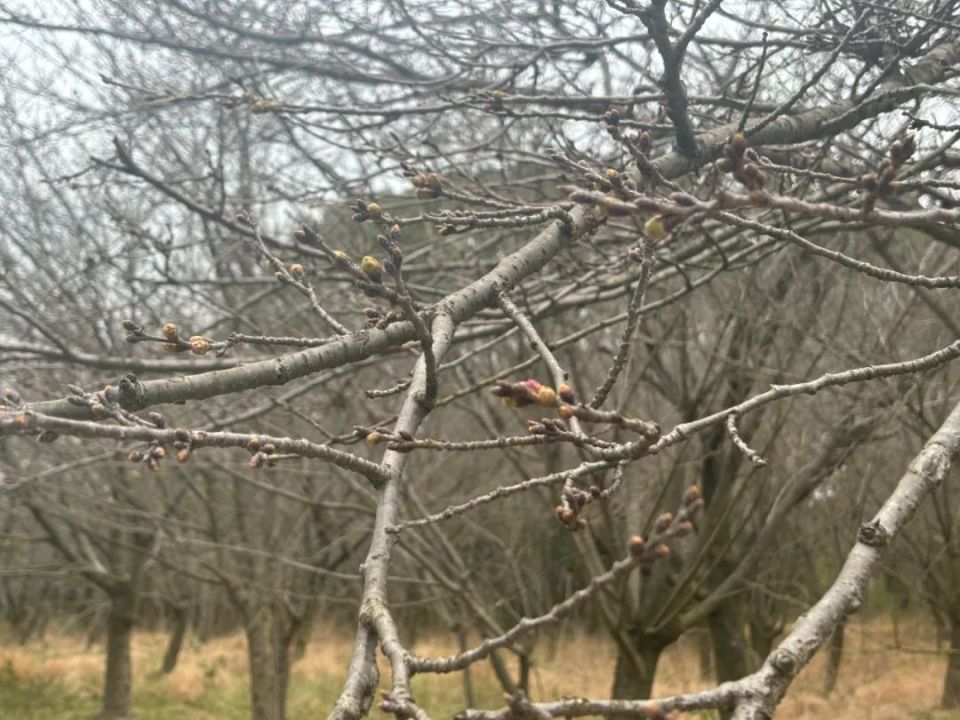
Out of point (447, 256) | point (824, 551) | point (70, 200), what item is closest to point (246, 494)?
point (70, 200)

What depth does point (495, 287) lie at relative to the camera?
2.20 meters

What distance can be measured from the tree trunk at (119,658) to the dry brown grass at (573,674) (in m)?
0.98

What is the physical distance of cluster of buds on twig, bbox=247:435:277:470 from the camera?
152cm

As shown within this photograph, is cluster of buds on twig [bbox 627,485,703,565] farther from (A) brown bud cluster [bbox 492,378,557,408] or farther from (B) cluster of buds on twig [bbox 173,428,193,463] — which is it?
(B) cluster of buds on twig [bbox 173,428,193,463]

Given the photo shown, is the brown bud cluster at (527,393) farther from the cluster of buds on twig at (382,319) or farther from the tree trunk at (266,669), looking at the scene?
the tree trunk at (266,669)

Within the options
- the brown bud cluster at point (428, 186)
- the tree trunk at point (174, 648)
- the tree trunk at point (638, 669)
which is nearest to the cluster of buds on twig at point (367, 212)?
the brown bud cluster at point (428, 186)

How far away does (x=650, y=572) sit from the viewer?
25.1 ft

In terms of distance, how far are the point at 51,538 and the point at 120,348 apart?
19.2ft

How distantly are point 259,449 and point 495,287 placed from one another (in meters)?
0.85

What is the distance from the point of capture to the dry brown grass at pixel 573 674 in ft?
36.5

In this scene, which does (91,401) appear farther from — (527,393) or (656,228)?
(656,228)

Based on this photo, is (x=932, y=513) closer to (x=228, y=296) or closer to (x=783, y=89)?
(x=783, y=89)

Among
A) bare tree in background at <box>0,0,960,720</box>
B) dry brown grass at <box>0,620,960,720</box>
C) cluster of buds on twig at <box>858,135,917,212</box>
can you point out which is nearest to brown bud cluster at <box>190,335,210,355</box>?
bare tree in background at <box>0,0,960,720</box>

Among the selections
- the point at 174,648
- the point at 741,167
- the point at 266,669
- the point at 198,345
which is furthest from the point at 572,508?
the point at 174,648
